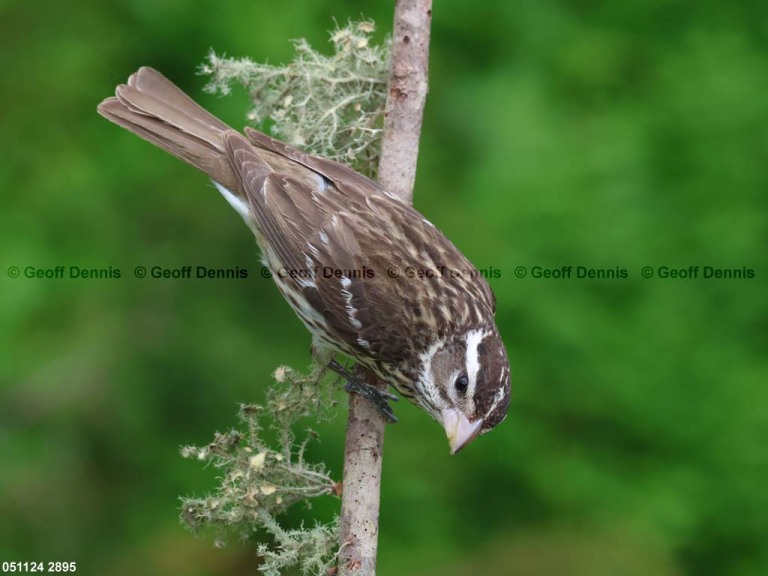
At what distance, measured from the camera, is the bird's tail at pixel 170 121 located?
4.57 m

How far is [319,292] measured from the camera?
13.6ft

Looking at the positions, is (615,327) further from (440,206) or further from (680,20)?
(680,20)

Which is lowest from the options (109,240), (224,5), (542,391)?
(542,391)

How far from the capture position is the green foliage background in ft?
16.1

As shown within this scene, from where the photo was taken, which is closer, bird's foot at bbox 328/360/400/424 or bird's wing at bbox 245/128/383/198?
bird's foot at bbox 328/360/400/424

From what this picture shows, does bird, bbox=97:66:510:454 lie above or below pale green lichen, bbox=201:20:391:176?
below

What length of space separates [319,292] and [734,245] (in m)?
2.26

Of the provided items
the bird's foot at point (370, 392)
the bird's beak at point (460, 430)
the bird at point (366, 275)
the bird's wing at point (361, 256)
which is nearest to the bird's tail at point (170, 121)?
the bird at point (366, 275)

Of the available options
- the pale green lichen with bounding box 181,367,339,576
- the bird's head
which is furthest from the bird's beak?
the pale green lichen with bounding box 181,367,339,576

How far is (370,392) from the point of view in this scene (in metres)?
3.96

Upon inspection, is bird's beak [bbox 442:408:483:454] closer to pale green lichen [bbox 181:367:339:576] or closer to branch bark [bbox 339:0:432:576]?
branch bark [bbox 339:0:432:576]

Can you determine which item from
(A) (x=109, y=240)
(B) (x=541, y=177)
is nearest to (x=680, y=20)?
(B) (x=541, y=177)

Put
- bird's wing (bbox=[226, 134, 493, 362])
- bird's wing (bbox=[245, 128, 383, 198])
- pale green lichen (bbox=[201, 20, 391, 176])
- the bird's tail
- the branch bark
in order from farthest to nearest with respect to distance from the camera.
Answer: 1. the bird's tail
2. pale green lichen (bbox=[201, 20, 391, 176])
3. bird's wing (bbox=[245, 128, 383, 198])
4. bird's wing (bbox=[226, 134, 493, 362])
5. the branch bark

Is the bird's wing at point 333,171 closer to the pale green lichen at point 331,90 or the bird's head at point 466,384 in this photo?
the pale green lichen at point 331,90
